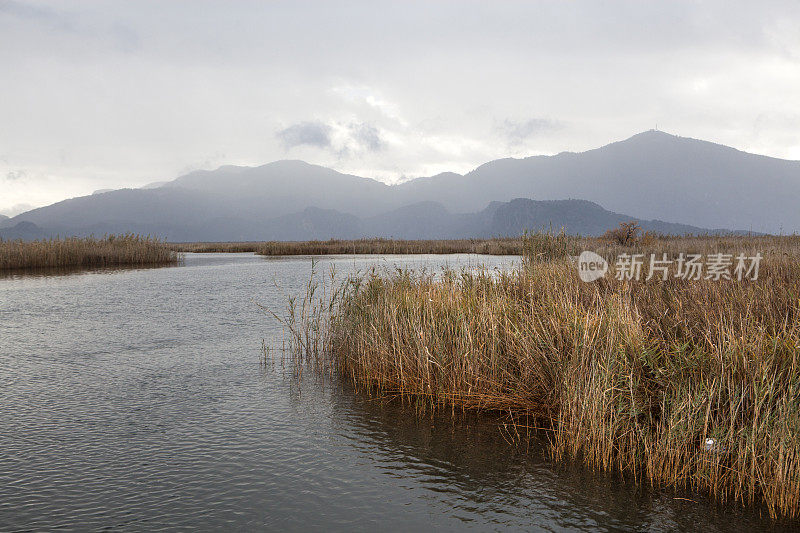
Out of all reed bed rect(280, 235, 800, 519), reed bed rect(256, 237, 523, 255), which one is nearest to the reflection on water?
reed bed rect(280, 235, 800, 519)

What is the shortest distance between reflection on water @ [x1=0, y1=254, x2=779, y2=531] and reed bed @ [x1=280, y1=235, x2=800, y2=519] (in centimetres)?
49

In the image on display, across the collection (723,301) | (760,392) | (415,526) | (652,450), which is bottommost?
(415,526)

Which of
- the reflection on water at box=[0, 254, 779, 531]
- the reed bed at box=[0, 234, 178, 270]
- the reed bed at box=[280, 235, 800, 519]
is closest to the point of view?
the reflection on water at box=[0, 254, 779, 531]

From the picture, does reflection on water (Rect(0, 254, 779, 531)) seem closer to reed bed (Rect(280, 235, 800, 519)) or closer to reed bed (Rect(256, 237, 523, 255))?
reed bed (Rect(280, 235, 800, 519))

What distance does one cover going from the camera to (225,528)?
5242 mm

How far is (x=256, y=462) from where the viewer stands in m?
6.76

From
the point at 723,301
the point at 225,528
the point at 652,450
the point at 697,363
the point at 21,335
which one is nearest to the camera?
the point at 225,528

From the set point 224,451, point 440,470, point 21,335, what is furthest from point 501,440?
point 21,335

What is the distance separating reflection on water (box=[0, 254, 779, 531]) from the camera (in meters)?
5.44

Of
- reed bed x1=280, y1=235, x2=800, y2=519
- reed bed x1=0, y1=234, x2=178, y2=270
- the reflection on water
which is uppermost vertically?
reed bed x1=0, y1=234, x2=178, y2=270

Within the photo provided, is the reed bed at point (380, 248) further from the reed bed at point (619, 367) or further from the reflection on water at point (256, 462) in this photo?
the reflection on water at point (256, 462)

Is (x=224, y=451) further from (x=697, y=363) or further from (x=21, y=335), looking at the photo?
(x=21, y=335)

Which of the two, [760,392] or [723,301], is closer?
[760,392]

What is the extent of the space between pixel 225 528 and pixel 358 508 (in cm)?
139
